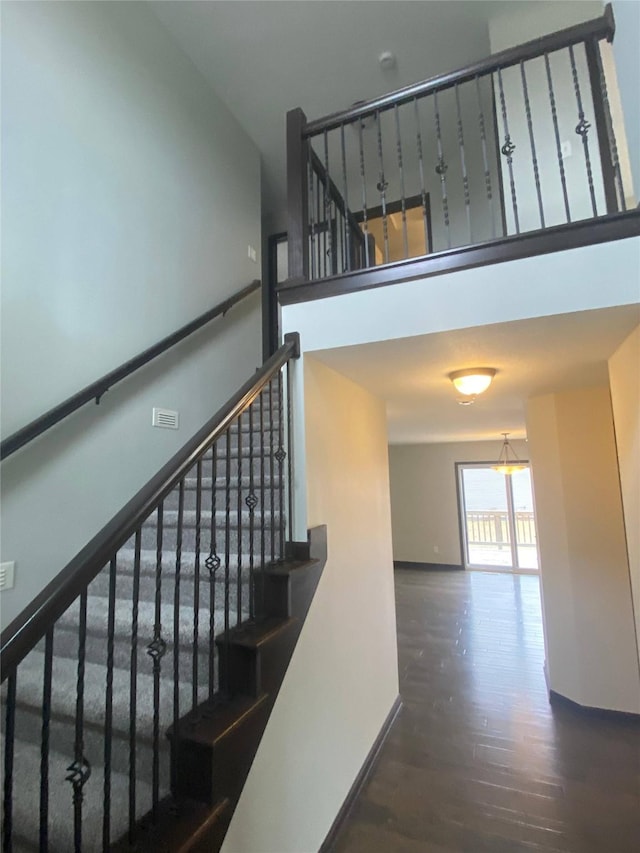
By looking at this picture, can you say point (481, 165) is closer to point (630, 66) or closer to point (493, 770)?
point (630, 66)

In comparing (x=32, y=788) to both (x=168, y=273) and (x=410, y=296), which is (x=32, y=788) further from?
(x=168, y=273)

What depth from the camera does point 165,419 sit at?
2932 mm

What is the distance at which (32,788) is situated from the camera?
134cm

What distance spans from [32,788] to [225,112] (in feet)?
15.8

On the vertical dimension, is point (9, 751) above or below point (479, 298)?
below

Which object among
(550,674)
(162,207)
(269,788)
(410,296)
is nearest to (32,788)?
(269,788)

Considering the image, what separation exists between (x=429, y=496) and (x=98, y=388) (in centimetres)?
729

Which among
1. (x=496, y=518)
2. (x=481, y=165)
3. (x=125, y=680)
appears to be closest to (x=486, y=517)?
(x=496, y=518)

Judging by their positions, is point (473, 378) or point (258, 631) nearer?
point (258, 631)

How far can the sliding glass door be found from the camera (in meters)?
8.01

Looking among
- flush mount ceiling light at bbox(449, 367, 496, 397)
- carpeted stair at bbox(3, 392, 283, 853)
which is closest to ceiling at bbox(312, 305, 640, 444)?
flush mount ceiling light at bbox(449, 367, 496, 397)

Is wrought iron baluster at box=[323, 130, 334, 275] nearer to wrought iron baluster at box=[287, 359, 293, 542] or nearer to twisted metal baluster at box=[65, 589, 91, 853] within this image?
wrought iron baluster at box=[287, 359, 293, 542]

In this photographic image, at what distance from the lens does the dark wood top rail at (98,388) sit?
1962mm

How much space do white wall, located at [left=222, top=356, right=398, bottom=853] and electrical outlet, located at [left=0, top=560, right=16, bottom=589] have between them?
1.32 meters
